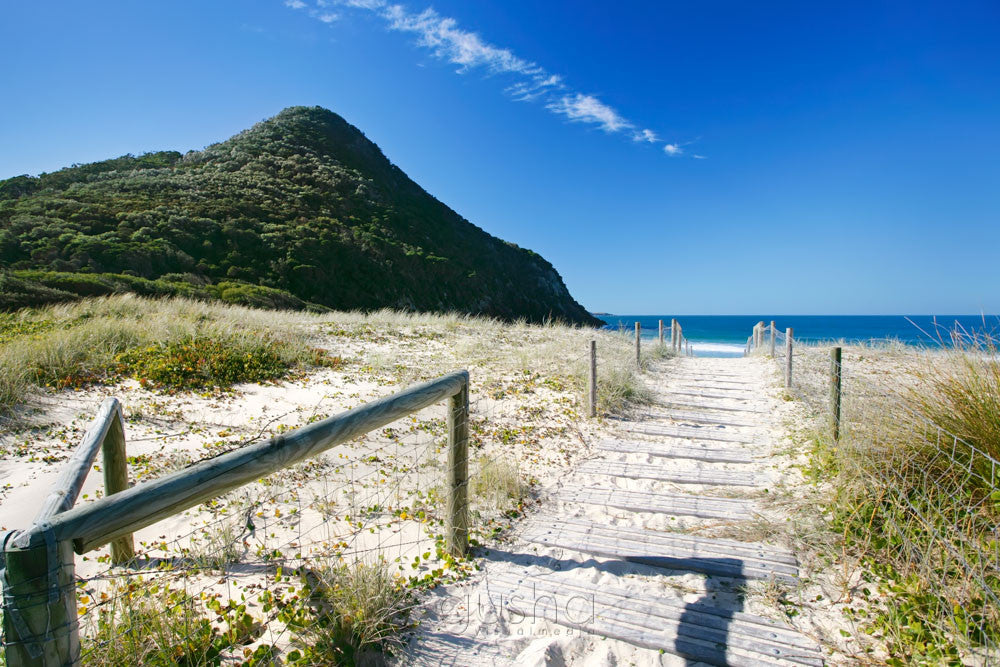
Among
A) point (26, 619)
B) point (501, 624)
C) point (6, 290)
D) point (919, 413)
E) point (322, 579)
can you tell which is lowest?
point (501, 624)

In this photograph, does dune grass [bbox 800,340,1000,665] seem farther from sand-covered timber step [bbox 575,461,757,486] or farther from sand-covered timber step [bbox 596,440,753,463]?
sand-covered timber step [bbox 596,440,753,463]

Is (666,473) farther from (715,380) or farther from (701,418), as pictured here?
(715,380)

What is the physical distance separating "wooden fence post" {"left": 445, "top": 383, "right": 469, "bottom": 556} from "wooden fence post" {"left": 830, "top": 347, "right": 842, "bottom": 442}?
4.51 metres

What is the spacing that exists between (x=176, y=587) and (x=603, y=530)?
320 centimetres

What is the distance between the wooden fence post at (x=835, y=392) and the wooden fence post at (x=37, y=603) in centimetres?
666

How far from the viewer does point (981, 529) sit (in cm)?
295

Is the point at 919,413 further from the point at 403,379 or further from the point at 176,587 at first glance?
the point at 403,379

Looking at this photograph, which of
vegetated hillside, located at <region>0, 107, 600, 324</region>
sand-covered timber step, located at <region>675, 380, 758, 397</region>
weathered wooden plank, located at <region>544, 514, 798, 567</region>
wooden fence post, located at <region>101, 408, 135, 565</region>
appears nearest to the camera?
wooden fence post, located at <region>101, 408, 135, 565</region>

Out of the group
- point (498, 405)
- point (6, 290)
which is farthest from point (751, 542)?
point (6, 290)

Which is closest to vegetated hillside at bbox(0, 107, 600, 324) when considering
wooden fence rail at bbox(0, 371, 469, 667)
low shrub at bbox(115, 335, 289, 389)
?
low shrub at bbox(115, 335, 289, 389)

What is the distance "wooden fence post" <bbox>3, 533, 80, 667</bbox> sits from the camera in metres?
1.45

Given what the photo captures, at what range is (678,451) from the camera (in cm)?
652

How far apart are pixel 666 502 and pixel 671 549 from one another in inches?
41.2

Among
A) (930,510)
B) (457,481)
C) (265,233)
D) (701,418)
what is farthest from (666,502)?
(265,233)
